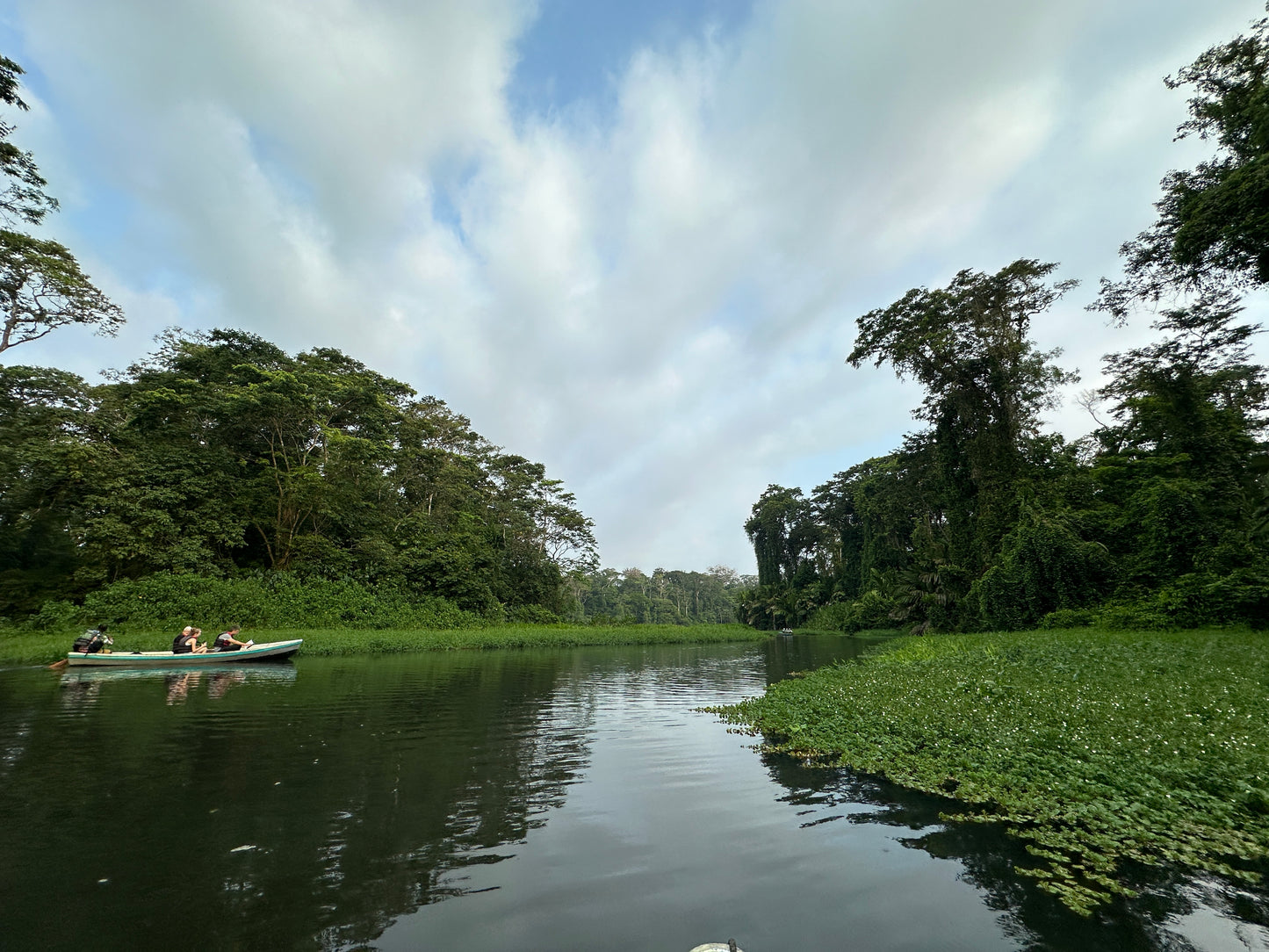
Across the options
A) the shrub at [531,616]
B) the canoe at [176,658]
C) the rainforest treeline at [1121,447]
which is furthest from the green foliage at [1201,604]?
the shrub at [531,616]

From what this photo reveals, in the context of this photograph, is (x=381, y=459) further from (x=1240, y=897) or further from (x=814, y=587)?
(x=814, y=587)

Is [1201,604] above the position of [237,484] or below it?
below

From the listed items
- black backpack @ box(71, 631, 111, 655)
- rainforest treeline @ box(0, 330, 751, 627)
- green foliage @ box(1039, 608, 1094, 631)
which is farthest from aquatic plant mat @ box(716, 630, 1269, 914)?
rainforest treeline @ box(0, 330, 751, 627)

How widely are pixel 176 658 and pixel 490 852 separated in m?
18.8

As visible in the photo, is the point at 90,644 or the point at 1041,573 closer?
the point at 90,644

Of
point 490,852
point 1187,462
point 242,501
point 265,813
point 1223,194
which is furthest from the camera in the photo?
point 242,501

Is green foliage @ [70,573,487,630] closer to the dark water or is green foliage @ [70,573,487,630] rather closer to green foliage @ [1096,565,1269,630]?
the dark water

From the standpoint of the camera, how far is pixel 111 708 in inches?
467

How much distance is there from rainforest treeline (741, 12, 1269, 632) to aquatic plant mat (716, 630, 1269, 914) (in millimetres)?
4967

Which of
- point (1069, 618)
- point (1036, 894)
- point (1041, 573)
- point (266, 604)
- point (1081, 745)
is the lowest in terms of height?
point (1036, 894)

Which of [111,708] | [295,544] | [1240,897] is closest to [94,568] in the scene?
[295,544]

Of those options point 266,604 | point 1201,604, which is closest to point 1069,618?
point 1201,604

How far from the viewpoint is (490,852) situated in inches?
208

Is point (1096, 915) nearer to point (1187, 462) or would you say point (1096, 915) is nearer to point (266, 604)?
point (1187, 462)
